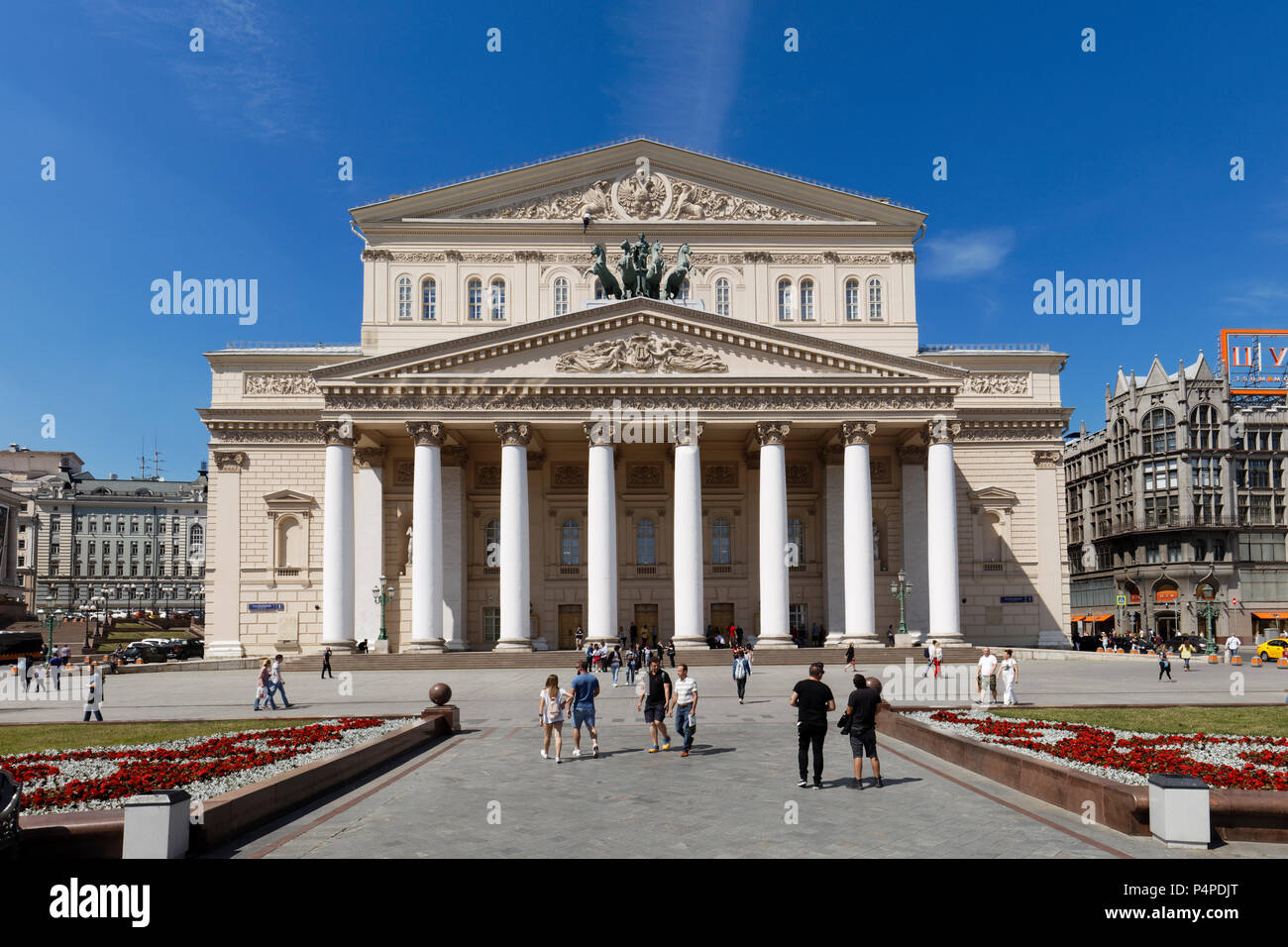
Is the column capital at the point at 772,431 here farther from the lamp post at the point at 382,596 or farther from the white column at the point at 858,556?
the lamp post at the point at 382,596

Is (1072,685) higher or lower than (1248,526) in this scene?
→ lower

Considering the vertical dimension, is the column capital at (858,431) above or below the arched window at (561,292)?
below

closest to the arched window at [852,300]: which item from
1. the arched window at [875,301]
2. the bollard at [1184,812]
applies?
the arched window at [875,301]

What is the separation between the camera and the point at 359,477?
176ft

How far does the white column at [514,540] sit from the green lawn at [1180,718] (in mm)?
26433

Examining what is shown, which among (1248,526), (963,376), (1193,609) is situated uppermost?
(963,376)

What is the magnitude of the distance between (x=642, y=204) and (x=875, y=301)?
14023 millimetres

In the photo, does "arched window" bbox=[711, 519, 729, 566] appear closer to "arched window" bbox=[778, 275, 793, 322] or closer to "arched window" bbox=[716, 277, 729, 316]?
"arched window" bbox=[716, 277, 729, 316]

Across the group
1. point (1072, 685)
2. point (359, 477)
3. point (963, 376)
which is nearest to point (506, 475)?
point (359, 477)

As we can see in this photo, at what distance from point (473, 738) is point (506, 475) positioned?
27.2 meters

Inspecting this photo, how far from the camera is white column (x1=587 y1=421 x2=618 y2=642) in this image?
4694 centimetres

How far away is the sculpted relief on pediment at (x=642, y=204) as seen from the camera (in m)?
57.6
